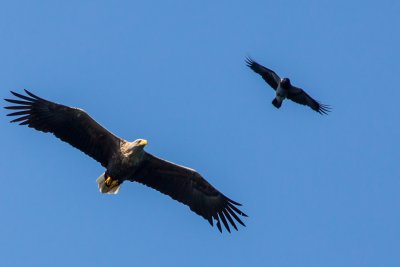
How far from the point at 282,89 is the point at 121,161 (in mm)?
7625

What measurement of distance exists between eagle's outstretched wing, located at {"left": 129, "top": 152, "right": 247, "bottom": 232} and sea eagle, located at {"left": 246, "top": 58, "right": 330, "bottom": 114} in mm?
5883

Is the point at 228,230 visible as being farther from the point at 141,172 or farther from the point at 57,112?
the point at 57,112

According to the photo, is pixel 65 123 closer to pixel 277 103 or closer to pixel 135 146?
pixel 135 146

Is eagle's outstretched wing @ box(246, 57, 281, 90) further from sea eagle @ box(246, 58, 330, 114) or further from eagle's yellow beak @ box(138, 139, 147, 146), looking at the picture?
eagle's yellow beak @ box(138, 139, 147, 146)

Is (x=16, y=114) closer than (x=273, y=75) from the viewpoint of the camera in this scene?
Yes

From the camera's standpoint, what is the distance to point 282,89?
26.8 metres

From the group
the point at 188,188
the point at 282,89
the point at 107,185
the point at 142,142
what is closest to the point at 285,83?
the point at 282,89

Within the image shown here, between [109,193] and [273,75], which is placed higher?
[273,75]

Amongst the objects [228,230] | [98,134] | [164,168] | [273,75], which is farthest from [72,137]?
[273,75]

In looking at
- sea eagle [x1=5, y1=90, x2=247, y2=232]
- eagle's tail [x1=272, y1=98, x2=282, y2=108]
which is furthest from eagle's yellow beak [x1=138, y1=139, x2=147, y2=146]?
eagle's tail [x1=272, y1=98, x2=282, y2=108]

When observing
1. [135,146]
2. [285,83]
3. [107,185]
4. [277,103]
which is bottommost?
[107,185]

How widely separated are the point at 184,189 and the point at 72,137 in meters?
2.94

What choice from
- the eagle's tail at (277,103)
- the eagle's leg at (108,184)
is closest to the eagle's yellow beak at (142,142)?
the eagle's leg at (108,184)

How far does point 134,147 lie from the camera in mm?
20656
